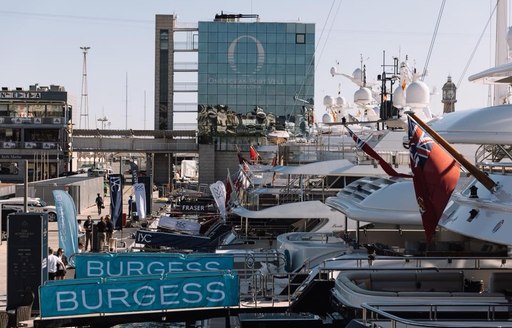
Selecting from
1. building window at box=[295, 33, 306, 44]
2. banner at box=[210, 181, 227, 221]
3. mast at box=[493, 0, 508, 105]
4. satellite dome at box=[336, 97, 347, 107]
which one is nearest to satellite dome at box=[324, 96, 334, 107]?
satellite dome at box=[336, 97, 347, 107]

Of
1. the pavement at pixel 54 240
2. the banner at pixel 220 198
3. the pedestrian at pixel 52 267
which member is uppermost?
the banner at pixel 220 198

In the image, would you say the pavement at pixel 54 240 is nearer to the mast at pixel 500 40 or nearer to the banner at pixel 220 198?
the banner at pixel 220 198

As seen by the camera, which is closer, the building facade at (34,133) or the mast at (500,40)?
the mast at (500,40)

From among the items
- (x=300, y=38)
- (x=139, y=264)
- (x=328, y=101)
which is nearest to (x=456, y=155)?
(x=139, y=264)

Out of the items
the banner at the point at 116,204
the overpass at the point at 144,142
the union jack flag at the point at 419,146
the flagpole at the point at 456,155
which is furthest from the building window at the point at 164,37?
the union jack flag at the point at 419,146

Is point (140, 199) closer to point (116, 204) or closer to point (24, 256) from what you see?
point (116, 204)

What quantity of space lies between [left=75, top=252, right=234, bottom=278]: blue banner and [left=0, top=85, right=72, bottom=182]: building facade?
6096 centimetres

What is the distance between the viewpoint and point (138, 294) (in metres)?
15.5

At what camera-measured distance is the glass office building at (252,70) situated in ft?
249

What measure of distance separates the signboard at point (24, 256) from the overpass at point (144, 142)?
60647mm

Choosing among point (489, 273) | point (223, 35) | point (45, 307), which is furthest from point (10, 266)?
point (223, 35)

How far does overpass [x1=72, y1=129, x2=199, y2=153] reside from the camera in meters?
79.6

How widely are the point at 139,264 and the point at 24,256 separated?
92.1 inches

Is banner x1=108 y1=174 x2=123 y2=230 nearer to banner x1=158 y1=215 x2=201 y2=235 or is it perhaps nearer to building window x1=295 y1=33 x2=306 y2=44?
banner x1=158 y1=215 x2=201 y2=235
